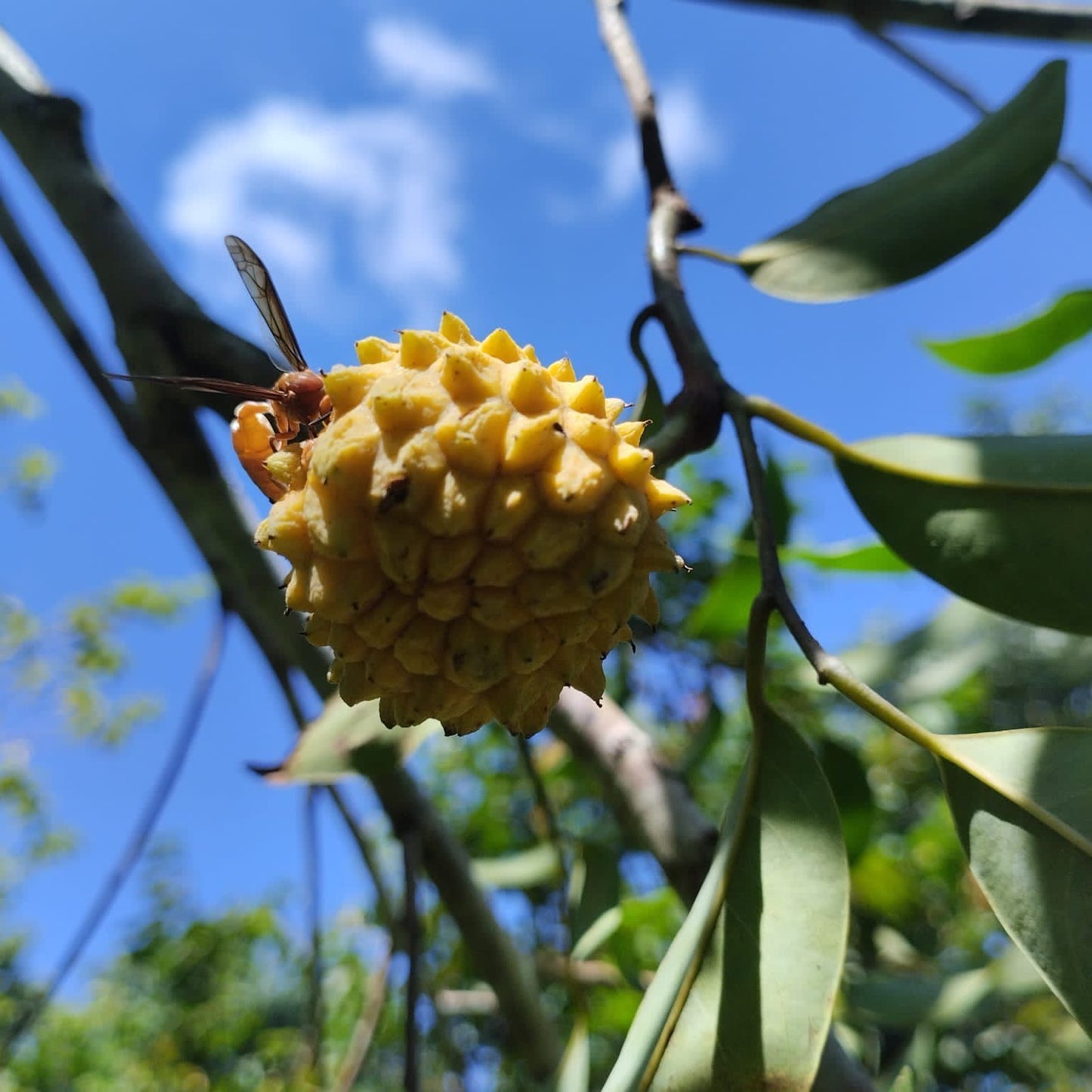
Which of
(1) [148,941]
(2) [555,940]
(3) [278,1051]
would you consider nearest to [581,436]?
(2) [555,940]

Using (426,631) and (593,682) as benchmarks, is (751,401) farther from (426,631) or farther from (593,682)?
(426,631)

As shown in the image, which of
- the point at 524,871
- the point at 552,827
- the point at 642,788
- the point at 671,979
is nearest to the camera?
the point at 671,979

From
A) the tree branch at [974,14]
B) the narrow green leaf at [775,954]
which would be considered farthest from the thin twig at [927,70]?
the narrow green leaf at [775,954]

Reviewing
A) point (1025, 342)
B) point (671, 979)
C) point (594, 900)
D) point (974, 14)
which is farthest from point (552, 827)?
point (974, 14)

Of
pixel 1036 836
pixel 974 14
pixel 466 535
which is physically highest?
pixel 974 14

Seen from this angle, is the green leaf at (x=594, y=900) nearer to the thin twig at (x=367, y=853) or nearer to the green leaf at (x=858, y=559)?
the thin twig at (x=367, y=853)

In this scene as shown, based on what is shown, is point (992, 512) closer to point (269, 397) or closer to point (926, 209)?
point (926, 209)

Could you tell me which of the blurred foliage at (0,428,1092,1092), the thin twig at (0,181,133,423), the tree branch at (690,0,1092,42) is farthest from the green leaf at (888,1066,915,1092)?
the tree branch at (690,0,1092,42)
